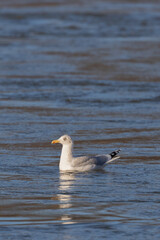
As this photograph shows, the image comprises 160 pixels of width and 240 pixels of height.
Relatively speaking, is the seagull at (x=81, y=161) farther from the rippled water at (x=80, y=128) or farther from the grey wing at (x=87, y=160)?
the rippled water at (x=80, y=128)

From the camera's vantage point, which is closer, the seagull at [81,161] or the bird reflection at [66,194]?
the bird reflection at [66,194]

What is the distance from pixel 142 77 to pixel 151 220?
12227mm

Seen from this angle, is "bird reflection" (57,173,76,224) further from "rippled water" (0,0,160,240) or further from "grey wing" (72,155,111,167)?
"grey wing" (72,155,111,167)

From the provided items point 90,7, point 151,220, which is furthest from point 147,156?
point 90,7

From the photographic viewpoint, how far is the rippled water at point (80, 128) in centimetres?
805

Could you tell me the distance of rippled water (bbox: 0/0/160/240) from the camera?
317 inches

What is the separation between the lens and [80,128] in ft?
44.9

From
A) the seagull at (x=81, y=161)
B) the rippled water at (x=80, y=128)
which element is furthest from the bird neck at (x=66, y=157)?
the rippled water at (x=80, y=128)

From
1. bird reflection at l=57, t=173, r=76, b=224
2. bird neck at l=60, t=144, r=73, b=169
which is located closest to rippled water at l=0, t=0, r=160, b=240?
bird reflection at l=57, t=173, r=76, b=224

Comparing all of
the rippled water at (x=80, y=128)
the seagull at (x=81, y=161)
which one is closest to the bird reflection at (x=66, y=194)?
the rippled water at (x=80, y=128)

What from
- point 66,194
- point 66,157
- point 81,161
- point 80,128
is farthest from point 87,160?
point 80,128

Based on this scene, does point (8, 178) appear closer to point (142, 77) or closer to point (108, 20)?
point (142, 77)

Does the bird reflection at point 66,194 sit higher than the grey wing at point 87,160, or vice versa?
the grey wing at point 87,160

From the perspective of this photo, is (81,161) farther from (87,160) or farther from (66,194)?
(66,194)
